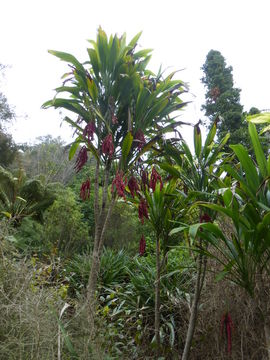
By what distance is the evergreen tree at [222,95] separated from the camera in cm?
1395

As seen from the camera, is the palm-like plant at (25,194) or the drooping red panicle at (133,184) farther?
the palm-like plant at (25,194)

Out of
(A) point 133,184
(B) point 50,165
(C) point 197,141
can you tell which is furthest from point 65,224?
(B) point 50,165

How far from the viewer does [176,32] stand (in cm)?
507

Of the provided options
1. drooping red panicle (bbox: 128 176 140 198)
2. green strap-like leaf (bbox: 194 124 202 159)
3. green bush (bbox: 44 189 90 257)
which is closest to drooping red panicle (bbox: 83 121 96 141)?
drooping red panicle (bbox: 128 176 140 198)

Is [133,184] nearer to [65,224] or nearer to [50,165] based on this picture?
[65,224]

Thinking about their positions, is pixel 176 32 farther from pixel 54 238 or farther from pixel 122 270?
pixel 54 238

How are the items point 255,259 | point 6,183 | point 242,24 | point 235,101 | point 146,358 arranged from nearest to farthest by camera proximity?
point 255,259, point 146,358, point 242,24, point 6,183, point 235,101

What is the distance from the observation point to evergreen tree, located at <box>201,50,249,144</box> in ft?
45.8

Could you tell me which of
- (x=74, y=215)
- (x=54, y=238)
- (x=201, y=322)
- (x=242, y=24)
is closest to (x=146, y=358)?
(x=201, y=322)

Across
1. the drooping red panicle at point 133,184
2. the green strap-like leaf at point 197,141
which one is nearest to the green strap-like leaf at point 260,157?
the green strap-like leaf at point 197,141

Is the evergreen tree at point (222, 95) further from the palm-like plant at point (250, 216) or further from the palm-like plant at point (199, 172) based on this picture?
the palm-like plant at point (250, 216)

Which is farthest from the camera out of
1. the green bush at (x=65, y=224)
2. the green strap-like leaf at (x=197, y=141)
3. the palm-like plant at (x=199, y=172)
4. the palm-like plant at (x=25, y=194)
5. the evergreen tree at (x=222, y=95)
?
the evergreen tree at (x=222, y=95)

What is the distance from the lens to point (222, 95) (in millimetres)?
14531

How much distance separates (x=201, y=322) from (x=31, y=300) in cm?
151
